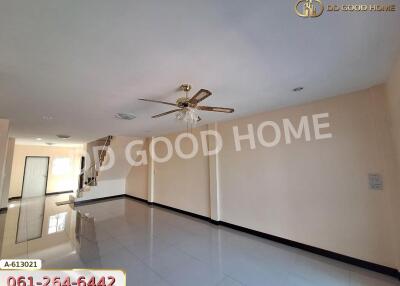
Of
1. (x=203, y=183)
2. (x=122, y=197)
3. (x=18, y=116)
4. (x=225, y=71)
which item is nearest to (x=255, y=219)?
(x=203, y=183)

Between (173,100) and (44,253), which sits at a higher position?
(173,100)

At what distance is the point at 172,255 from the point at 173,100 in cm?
250

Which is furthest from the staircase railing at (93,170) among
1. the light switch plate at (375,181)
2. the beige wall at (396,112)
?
the beige wall at (396,112)

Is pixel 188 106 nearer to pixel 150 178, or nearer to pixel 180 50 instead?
pixel 180 50

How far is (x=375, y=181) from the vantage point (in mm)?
2391

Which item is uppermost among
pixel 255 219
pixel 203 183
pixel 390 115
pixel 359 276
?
pixel 390 115

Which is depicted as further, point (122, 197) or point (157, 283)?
point (122, 197)

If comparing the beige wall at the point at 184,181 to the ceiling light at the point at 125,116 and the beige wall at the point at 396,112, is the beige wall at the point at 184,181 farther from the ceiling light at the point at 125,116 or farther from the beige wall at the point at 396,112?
the beige wall at the point at 396,112

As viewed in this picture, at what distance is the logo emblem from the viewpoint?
3.75 ft

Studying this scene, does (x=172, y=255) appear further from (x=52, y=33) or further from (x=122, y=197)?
(x=122, y=197)

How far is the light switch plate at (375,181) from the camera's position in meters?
2.35

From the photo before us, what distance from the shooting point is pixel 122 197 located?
24.3 ft

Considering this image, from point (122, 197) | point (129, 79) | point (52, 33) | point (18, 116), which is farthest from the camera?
point (122, 197)

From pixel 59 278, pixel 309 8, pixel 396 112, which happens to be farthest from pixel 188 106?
pixel 396 112
